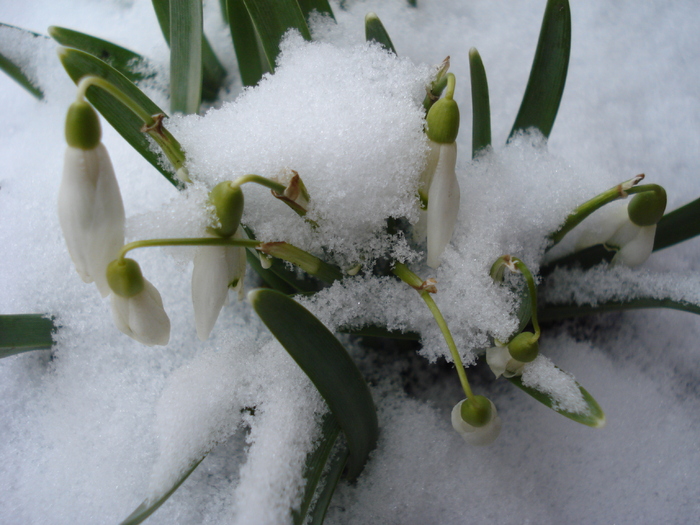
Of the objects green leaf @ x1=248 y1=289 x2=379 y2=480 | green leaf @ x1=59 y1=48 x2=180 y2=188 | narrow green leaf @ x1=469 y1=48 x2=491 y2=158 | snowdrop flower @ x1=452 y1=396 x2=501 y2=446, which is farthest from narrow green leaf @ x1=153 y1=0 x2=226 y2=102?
snowdrop flower @ x1=452 y1=396 x2=501 y2=446

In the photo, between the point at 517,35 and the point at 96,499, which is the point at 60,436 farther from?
the point at 517,35

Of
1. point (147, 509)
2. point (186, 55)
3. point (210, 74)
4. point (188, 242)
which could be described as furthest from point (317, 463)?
point (210, 74)

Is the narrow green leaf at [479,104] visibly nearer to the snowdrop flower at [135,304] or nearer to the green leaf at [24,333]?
the snowdrop flower at [135,304]

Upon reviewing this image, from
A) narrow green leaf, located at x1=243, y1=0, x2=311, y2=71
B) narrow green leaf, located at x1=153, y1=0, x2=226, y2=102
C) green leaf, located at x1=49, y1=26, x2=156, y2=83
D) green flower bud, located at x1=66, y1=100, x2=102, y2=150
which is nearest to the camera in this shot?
green flower bud, located at x1=66, y1=100, x2=102, y2=150

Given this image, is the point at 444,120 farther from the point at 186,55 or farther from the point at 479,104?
the point at 186,55

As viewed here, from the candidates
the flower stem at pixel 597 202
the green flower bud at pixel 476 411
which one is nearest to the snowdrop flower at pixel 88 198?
the green flower bud at pixel 476 411

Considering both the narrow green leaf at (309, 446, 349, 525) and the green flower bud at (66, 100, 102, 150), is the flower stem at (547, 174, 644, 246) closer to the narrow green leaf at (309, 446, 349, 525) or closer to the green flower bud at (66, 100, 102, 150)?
the narrow green leaf at (309, 446, 349, 525)
